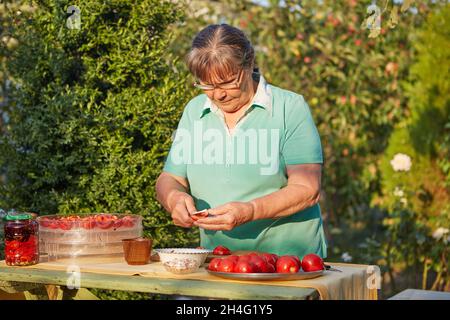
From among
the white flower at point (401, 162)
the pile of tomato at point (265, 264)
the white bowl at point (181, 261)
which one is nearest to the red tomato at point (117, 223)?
the white bowl at point (181, 261)

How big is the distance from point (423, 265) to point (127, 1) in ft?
13.8

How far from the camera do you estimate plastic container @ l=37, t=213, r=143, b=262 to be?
335 cm

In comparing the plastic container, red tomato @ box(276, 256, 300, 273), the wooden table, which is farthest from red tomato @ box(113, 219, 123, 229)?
the wooden table

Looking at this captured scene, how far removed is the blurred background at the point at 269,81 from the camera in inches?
184

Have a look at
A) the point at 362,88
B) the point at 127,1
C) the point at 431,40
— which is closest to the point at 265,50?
the point at 362,88

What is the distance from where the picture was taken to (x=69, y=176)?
462cm

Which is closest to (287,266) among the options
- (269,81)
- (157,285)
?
(157,285)

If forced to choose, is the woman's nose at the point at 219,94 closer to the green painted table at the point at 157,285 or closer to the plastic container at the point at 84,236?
the plastic container at the point at 84,236

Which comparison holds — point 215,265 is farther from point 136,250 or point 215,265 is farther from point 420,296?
point 420,296

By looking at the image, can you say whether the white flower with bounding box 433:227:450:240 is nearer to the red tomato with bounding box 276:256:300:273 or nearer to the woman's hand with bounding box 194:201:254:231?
the woman's hand with bounding box 194:201:254:231

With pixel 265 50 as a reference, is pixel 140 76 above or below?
below

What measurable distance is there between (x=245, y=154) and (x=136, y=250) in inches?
26.6

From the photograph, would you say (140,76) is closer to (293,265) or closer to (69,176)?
(69,176)

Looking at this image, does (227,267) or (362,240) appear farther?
(362,240)
